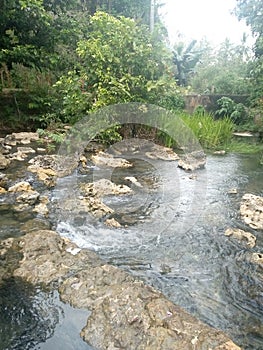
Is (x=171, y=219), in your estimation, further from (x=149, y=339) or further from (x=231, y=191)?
(x=149, y=339)

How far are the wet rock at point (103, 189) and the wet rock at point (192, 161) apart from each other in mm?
1836

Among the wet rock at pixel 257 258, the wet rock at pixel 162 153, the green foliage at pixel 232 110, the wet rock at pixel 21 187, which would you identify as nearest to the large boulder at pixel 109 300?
the wet rock at pixel 257 258

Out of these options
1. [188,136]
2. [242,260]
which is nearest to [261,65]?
[188,136]

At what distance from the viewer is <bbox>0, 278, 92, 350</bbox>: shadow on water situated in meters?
1.95

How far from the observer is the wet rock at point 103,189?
461 centimetres

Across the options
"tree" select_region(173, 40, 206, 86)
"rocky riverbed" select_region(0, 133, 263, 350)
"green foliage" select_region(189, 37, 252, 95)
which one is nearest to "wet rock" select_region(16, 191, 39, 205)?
"rocky riverbed" select_region(0, 133, 263, 350)

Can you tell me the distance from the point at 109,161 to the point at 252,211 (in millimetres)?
3105

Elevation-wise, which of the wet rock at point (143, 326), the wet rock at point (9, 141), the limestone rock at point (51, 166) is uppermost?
the wet rock at point (143, 326)

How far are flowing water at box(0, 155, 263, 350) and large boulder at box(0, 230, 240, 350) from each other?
0.44 ft

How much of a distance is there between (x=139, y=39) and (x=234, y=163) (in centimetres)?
350

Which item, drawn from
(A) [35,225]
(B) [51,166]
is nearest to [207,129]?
(B) [51,166]

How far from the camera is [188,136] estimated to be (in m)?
8.08

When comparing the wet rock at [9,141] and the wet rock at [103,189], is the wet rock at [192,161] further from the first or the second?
the wet rock at [9,141]

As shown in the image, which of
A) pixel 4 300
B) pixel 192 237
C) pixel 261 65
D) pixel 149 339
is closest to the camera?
pixel 149 339
